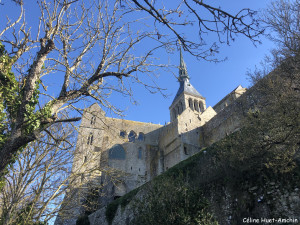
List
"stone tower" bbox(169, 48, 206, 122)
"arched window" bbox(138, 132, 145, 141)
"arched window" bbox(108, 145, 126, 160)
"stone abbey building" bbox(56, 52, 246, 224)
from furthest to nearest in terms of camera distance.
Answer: "stone tower" bbox(169, 48, 206, 122) < "arched window" bbox(138, 132, 145, 141) < "arched window" bbox(108, 145, 126, 160) < "stone abbey building" bbox(56, 52, 246, 224)

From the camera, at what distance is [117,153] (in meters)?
28.5

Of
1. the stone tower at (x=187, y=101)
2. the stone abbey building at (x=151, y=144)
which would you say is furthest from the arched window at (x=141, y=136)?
the stone tower at (x=187, y=101)

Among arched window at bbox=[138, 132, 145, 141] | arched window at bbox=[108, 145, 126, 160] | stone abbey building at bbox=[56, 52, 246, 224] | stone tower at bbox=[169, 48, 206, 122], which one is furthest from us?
stone tower at bbox=[169, 48, 206, 122]

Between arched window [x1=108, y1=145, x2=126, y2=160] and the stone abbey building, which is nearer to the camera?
the stone abbey building

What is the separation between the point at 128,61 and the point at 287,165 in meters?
6.09

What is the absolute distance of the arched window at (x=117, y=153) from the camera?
28188mm

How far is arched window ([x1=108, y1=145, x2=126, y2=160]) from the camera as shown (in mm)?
28188

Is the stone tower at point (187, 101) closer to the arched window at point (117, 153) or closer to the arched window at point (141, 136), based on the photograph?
the arched window at point (141, 136)

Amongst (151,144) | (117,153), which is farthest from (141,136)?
(117,153)

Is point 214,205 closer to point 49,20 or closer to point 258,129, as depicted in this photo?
point 258,129

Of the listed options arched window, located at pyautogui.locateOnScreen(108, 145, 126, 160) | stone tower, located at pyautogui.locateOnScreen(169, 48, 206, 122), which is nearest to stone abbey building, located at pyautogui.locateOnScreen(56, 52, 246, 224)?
arched window, located at pyautogui.locateOnScreen(108, 145, 126, 160)

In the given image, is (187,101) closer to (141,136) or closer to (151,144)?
(141,136)

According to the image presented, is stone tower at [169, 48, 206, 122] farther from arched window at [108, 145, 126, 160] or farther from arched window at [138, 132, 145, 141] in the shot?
arched window at [108, 145, 126, 160]

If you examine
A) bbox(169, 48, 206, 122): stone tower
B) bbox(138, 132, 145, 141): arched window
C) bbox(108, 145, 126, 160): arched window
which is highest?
bbox(169, 48, 206, 122): stone tower
